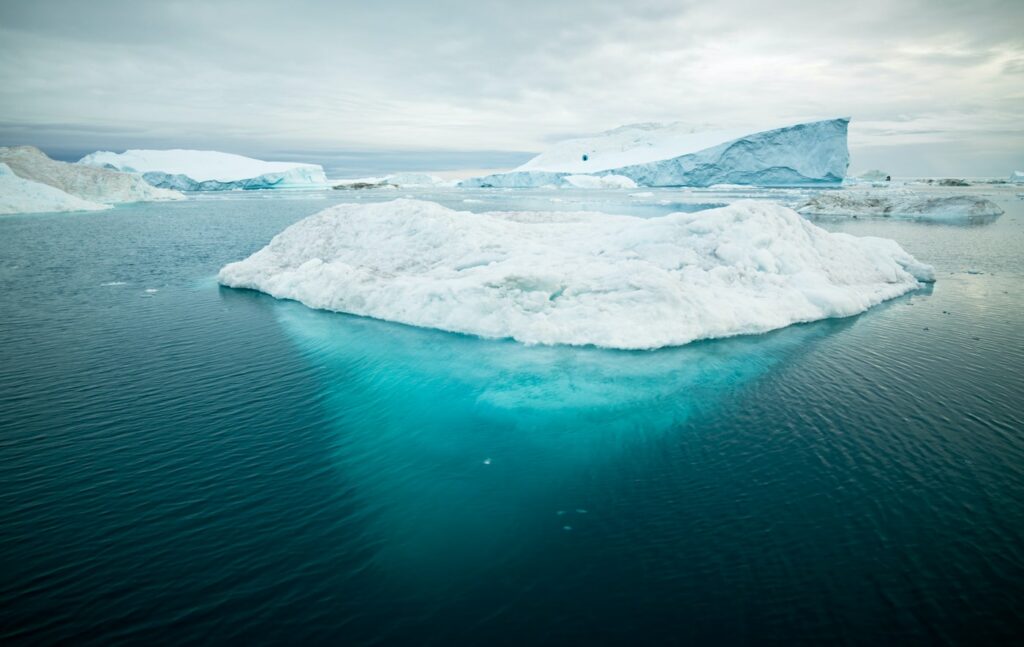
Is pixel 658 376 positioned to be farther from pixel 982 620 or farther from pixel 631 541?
pixel 982 620

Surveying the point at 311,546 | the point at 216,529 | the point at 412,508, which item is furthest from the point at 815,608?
the point at 216,529

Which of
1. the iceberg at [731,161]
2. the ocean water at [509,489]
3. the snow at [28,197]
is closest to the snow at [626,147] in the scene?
the iceberg at [731,161]

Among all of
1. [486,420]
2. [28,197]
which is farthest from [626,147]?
[486,420]

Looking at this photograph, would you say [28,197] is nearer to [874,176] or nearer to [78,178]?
[78,178]

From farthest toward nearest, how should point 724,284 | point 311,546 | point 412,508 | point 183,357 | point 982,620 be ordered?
point 724,284 < point 183,357 < point 412,508 < point 311,546 < point 982,620

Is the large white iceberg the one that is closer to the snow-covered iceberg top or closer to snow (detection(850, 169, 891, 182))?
the snow-covered iceberg top

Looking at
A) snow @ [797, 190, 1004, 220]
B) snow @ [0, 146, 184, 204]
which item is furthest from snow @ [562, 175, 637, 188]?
snow @ [0, 146, 184, 204]
